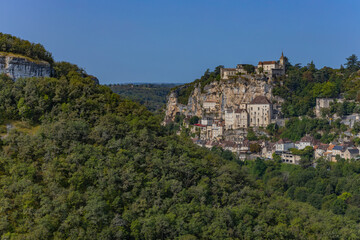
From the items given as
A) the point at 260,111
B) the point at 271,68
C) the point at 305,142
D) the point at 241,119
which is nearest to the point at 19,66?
the point at 305,142

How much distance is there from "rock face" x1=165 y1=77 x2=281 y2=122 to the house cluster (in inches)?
62.5

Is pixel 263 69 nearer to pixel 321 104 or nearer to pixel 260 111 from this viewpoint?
pixel 260 111

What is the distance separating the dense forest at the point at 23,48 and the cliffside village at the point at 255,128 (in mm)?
31775

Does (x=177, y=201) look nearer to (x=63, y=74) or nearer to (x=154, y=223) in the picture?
(x=154, y=223)

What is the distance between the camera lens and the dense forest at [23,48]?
26844mm

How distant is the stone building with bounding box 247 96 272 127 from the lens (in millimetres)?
60312

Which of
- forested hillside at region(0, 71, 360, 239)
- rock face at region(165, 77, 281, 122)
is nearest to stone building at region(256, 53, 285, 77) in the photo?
rock face at region(165, 77, 281, 122)

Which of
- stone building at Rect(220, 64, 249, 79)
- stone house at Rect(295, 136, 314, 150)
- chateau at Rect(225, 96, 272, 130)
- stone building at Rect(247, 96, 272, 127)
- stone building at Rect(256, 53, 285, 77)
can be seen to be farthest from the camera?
stone building at Rect(220, 64, 249, 79)

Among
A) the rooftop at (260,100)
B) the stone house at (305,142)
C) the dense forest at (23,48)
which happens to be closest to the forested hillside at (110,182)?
the dense forest at (23,48)

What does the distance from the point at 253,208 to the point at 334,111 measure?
3681 cm

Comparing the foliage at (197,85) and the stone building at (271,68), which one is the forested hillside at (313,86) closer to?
the stone building at (271,68)

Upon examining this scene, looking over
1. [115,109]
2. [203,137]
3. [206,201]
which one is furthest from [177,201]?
[203,137]

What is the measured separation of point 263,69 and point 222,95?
6.94 meters

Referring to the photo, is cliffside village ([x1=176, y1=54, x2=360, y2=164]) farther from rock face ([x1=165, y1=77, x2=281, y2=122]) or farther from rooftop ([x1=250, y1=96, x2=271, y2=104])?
rock face ([x1=165, y1=77, x2=281, y2=122])
